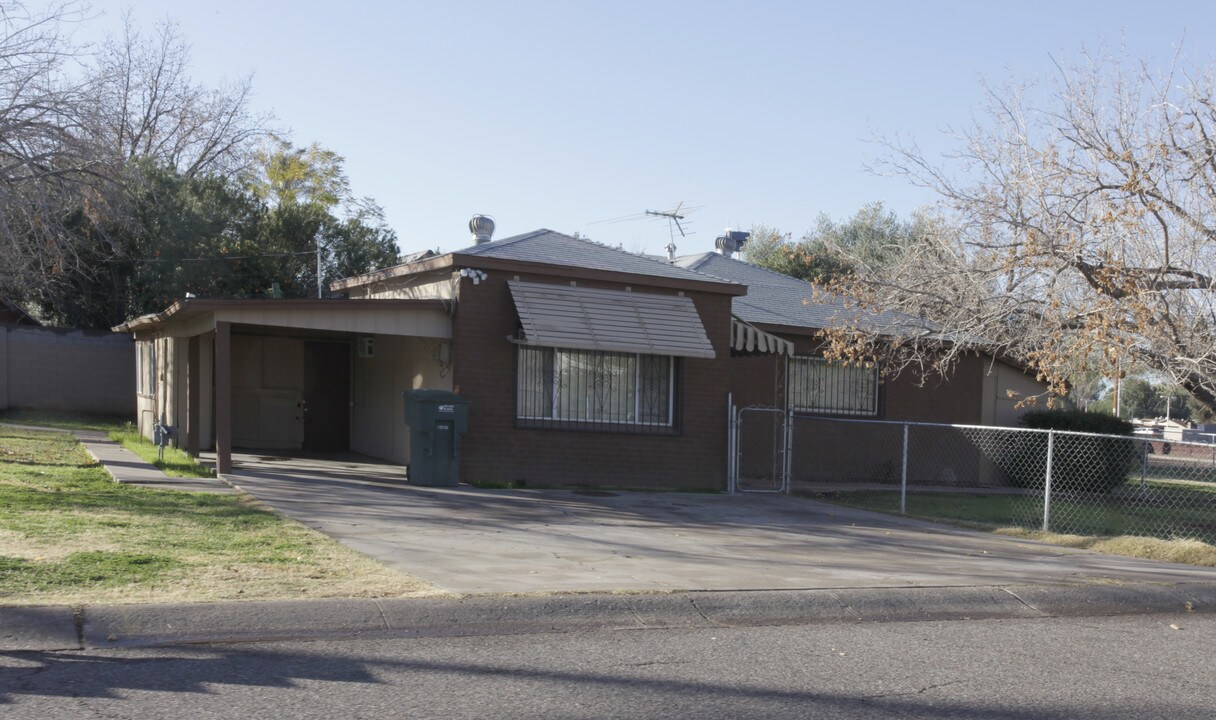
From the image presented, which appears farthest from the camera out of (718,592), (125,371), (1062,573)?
(125,371)

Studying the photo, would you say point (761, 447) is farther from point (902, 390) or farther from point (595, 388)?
point (595, 388)

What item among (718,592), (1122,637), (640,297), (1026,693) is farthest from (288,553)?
(640,297)

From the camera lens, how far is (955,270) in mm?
14266

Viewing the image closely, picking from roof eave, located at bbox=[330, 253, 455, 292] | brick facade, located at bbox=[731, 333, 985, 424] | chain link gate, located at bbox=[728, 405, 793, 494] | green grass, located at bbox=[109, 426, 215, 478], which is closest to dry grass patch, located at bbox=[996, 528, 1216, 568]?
chain link gate, located at bbox=[728, 405, 793, 494]

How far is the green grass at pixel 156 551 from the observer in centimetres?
704

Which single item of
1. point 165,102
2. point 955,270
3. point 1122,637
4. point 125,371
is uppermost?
point 165,102

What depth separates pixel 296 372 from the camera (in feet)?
64.9

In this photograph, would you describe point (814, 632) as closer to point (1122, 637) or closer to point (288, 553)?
point (1122, 637)

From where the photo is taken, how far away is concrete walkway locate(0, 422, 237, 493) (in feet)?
41.3

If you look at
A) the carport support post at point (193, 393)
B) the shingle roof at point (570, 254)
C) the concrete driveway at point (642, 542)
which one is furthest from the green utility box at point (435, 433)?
the carport support post at point (193, 393)

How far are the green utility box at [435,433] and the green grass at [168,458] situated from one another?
2.60m

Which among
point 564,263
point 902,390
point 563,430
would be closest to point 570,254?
point 564,263

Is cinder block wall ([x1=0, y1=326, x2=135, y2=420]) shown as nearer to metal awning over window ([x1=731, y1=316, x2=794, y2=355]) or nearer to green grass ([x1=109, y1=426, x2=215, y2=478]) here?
green grass ([x1=109, y1=426, x2=215, y2=478])

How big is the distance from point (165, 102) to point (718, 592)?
115ft
